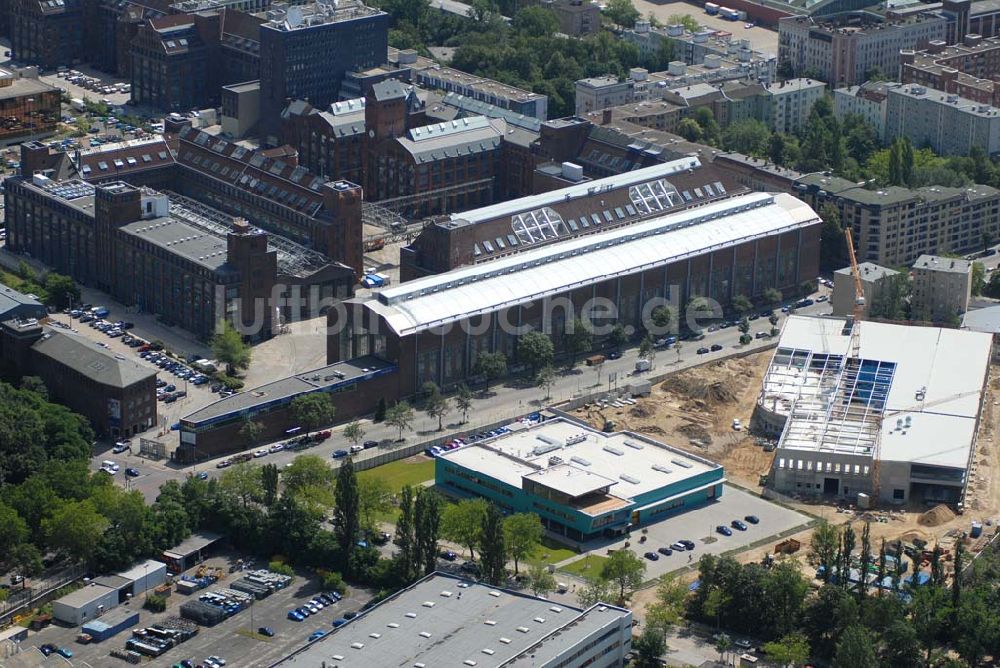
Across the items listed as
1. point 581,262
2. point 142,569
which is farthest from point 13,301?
point 581,262

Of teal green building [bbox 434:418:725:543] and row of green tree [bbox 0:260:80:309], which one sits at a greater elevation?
row of green tree [bbox 0:260:80:309]

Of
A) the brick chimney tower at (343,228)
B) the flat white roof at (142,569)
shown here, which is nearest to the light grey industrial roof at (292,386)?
the flat white roof at (142,569)

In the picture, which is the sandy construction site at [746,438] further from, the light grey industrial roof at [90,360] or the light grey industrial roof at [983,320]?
the light grey industrial roof at [90,360]

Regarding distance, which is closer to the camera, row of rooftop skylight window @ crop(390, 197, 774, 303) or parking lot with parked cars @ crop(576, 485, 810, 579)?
parking lot with parked cars @ crop(576, 485, 810, 579)

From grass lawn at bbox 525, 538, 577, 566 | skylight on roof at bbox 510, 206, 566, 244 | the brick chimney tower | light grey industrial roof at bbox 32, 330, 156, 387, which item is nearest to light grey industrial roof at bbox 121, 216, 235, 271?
the brick chimney tower

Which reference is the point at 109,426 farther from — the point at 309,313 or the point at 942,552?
the point at 942,552

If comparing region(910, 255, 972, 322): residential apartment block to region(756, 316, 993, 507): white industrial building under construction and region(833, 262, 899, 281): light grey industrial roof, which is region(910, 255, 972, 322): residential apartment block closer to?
region(833, 262, 899, 281): light grey industrial roof
